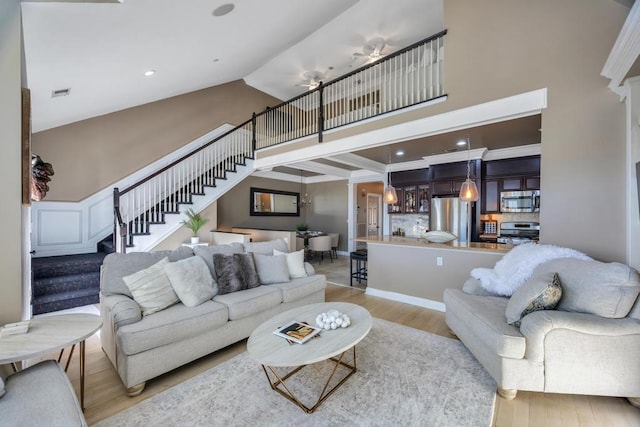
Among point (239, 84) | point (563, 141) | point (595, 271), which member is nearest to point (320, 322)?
point (595, 271)

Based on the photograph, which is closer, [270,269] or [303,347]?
[303,347]

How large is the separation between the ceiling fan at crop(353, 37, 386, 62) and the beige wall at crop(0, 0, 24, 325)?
5.13m

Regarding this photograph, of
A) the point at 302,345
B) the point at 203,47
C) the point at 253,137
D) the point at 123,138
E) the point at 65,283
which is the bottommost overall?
the point at 65,283

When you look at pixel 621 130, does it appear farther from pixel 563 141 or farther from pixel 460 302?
pixel 460 302

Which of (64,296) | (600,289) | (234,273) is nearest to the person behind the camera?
(600,289)

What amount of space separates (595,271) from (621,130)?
1.45 m

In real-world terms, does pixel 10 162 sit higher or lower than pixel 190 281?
higher

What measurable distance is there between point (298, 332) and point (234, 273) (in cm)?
127

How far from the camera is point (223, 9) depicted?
3.15 m

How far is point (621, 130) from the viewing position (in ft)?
7.91

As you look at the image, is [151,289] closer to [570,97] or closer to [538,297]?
[538,297]

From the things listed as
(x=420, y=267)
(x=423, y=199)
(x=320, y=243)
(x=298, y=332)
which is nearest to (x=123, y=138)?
(x=320, y=243)

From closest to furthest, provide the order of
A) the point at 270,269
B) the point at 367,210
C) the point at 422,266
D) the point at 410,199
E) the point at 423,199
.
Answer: the point at 270,269 < the point at 422,266 < the point at 423,199 < the point at 410,199 < the point at 367,210

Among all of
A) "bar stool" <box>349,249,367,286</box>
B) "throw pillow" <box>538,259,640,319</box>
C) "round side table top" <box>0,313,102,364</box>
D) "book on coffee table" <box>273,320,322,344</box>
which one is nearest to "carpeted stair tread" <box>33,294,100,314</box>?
"round side table top" <box>0,313,102,364</box>
